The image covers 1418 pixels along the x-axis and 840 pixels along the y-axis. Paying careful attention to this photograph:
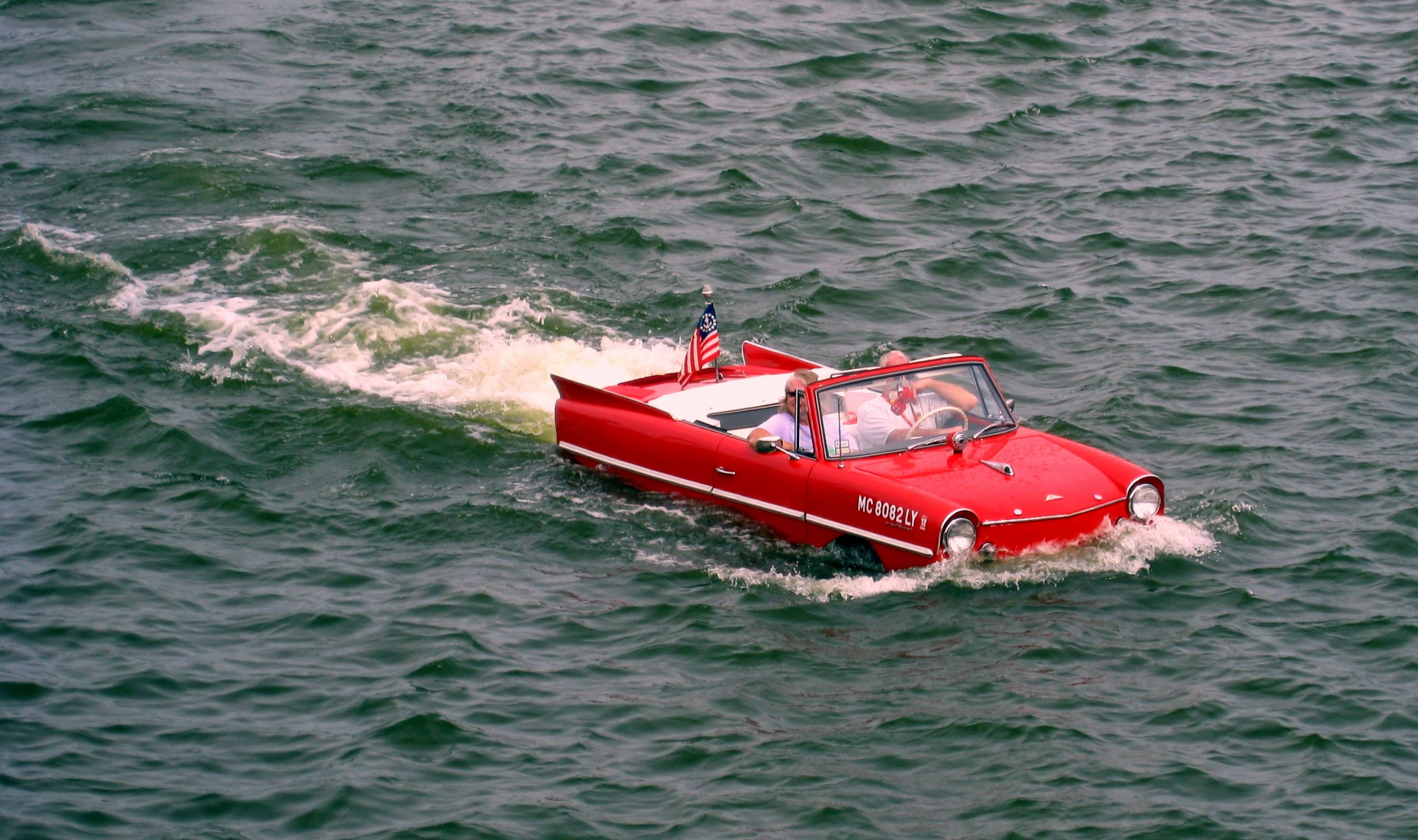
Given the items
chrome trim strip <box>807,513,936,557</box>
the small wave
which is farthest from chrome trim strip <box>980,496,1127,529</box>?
the small wave

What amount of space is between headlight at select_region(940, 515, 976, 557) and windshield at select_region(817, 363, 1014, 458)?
1.18m

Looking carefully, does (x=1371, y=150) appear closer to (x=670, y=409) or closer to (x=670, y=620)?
(x=670, y=409)

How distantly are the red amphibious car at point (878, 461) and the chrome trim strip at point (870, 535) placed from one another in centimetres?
1

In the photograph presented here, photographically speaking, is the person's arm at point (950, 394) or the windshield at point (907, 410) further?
the person's arm at point (950, 394)

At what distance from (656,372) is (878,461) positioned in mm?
4119

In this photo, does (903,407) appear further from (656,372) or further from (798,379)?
(656,372)

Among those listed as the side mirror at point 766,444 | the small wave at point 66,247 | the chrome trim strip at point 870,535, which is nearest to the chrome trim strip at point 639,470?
the side mirror at point 766,444

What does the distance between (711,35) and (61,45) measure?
33.8 ft

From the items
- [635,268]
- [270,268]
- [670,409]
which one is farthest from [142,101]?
[670,409]

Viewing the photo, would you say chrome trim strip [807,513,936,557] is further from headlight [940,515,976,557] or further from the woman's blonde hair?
the woman's blonde hair

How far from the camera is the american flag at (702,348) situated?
1309 cm

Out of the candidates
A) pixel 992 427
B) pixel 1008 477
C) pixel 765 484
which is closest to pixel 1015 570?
pixel 1008 477

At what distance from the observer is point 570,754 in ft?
28.7

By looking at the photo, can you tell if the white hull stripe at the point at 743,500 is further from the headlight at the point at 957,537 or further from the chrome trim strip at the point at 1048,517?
the chrome trim strip at the point at 1048,517
